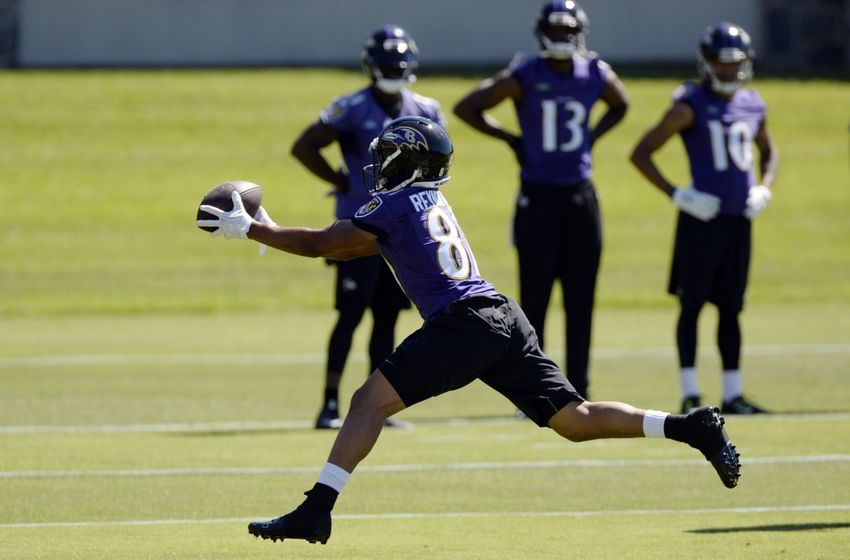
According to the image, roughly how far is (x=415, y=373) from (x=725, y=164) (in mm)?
5038

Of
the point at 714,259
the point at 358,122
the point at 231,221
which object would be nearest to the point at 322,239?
the point at 231,221

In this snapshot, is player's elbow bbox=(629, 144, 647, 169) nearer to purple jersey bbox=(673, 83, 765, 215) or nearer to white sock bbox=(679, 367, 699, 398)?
purple jersey bbox=(673, 83, 765, 215)

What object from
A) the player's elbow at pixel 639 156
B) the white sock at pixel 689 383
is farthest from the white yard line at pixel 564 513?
the player's elbow at pixel 639 156

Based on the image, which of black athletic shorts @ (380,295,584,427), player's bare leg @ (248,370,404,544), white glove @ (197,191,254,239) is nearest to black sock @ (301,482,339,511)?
player's bare leg @ (248,370,404,544)

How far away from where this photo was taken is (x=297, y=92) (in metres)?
28.7

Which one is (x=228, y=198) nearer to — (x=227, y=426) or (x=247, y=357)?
(x=227, y=426)

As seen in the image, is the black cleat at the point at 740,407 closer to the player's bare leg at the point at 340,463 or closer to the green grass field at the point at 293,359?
the green grass field at the point at 293,359

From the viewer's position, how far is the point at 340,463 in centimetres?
600

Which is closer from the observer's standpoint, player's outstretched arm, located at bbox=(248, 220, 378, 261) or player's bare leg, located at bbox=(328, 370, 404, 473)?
player's bare leg, located at bbox=(328, 370, 404, 473)

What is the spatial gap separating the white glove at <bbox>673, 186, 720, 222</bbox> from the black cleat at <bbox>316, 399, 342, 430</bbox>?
2610 mm

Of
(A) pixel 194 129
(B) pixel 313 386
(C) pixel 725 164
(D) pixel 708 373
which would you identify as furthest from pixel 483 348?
(A) pixel 194 129

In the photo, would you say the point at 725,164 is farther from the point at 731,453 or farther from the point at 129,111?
the point at 129,111

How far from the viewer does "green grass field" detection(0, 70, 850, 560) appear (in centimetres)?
691

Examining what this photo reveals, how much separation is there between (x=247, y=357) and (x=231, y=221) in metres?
7.54
